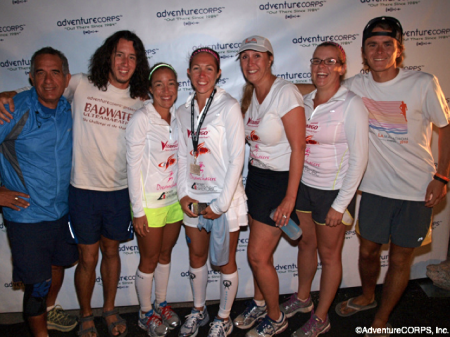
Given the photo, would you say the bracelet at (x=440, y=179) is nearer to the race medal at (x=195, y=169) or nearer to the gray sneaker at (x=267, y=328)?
the gray sneaker at (x=267, y=328)

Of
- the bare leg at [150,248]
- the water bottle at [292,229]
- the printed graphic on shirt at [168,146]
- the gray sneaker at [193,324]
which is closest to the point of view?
the water bottle at [292,229]

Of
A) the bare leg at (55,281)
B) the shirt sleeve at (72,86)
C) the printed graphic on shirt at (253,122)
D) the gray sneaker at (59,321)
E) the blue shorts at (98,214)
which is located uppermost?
the shirt sleeve at (72,86)

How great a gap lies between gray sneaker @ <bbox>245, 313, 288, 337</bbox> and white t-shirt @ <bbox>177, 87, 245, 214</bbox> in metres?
1.00

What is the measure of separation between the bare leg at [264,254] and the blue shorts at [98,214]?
0.99m

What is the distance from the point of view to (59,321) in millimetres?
2510

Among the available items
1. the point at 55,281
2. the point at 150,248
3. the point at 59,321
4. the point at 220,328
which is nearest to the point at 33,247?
the point at 55,281

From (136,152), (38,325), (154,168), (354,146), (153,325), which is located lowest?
(153,325)

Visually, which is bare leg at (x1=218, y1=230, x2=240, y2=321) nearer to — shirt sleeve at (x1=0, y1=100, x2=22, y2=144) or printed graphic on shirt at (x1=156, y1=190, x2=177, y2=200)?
printed graphic on shirt at (x1=156, y1=190, x2=177, y2=200)

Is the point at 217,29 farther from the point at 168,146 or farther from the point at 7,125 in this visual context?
the point at 7,125

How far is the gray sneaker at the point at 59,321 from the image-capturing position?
8.17 ft

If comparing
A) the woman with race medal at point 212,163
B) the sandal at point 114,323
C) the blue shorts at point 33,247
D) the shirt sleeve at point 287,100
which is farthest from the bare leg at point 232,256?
the blue shorts at point 33,247

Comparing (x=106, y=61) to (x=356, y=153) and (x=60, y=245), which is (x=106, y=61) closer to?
(x=60, y=245)

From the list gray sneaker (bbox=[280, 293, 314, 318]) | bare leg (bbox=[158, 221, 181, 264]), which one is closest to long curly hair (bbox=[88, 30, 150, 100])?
bare leg (bbox=[158, 221, 181, 264])

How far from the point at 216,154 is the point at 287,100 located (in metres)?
0.57
